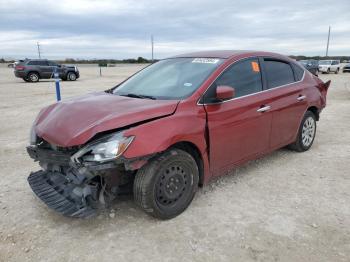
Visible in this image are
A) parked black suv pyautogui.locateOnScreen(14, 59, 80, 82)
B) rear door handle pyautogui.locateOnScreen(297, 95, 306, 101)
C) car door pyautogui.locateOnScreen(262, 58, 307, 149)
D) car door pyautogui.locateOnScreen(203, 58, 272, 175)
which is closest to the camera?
car door pyautogui.locateOnScreen(203, 58, 272, 175)

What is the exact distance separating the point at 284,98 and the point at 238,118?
3.75 ft

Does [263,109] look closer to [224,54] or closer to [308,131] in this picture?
[224,54]

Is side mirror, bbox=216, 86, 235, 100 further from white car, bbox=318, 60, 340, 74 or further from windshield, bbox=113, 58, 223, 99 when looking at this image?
white car, bbox=318, 60, 340, 74

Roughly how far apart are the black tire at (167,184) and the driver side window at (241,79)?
76 cm

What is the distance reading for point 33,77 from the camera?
23375mm

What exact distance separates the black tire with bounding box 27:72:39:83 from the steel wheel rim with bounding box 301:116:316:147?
21.9m

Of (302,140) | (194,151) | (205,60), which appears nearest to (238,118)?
Answer: (194,151)

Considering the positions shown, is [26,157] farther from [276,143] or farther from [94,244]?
[276,143]

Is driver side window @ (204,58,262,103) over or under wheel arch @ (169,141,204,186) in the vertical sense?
over

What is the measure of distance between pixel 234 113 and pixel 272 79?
1116 mm

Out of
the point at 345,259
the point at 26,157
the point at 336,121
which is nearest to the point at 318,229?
the point at 345,259

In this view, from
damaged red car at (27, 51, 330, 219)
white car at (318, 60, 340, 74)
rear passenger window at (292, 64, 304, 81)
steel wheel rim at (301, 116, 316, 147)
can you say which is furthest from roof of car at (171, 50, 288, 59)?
white car at (318, 60, 340, 74)

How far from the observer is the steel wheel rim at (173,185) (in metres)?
3.23

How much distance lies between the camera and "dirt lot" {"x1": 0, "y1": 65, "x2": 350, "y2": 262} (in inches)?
111
